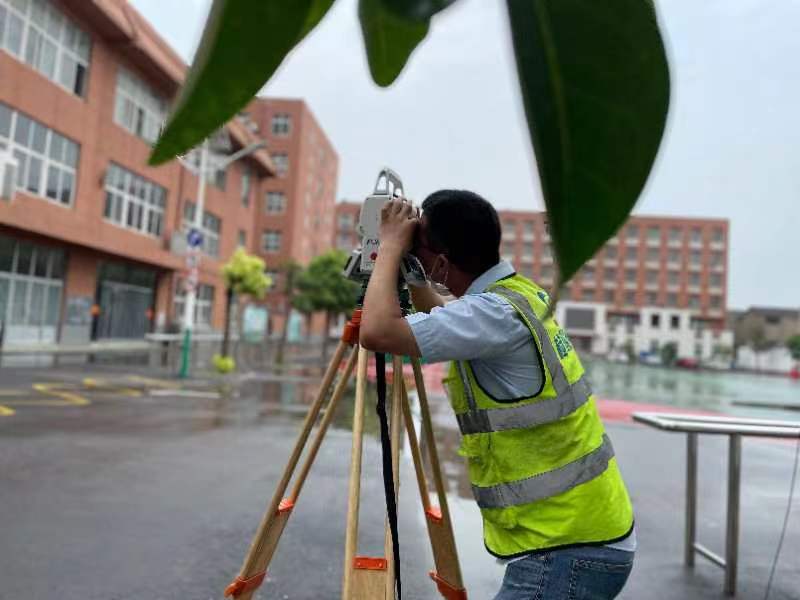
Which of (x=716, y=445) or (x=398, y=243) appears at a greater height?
(x=398, y=243)

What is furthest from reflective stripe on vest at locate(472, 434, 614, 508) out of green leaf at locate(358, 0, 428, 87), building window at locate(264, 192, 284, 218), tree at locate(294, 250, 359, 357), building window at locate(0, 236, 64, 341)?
building window at locate(264, 192, 284, 218)

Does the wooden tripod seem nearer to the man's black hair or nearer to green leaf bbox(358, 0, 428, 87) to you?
the man's black hair

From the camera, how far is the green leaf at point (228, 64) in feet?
0.66

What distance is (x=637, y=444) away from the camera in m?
6.81

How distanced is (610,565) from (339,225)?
2124 inches

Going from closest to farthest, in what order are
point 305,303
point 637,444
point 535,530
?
point 535,530, point 637,444, point 305,303

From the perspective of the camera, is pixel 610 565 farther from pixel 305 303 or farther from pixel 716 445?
pixel 305 303

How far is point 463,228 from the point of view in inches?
52.8

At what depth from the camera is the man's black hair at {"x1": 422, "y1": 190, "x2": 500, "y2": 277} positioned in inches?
51.1

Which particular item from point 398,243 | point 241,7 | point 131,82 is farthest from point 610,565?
point 241,7

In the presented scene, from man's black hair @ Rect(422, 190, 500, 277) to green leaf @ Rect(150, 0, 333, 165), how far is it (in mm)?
1088

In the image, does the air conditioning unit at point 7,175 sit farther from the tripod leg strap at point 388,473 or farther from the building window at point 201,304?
the tripod leg strap at point 388,473

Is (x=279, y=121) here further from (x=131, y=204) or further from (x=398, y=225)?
(x=131, y=204)

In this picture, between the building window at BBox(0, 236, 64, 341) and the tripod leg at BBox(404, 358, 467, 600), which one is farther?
the building window at BBox(0, 236, 64, 341)
